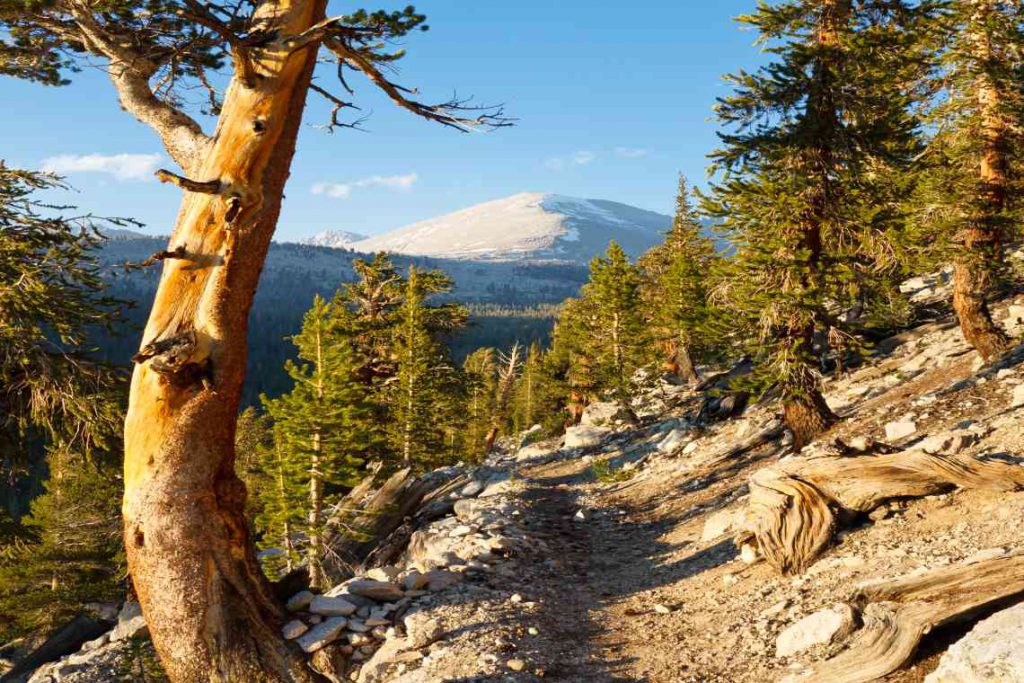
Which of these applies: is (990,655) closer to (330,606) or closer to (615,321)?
(330,606)

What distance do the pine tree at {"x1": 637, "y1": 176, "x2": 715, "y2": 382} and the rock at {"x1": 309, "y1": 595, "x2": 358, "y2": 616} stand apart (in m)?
21.7

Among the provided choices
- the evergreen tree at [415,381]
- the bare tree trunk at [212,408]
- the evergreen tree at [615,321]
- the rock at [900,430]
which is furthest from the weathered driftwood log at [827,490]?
the evergreen tree at [615,321]

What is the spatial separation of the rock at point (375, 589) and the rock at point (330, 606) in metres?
0.50

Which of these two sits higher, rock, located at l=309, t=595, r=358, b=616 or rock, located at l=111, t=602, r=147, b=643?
rock, located at l=309, t=595, r=358, b=616

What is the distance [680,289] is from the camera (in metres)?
32.7

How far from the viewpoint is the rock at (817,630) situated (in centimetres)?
514

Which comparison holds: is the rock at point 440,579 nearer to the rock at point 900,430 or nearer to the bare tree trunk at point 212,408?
the bare tree trunk at point 212,408

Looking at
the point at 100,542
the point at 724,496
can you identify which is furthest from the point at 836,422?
the point at 100,542

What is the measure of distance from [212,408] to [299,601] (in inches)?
87.1

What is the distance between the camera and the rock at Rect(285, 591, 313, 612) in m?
5.85

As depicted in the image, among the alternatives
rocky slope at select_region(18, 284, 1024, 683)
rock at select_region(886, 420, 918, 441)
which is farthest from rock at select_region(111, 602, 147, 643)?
rock at select_region(886, 420, 918, 441)

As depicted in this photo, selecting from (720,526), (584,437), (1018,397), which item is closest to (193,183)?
(720,526)

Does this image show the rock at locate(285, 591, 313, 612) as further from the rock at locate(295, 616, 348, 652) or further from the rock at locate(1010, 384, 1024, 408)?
the rock at locate(1010, 384, 1024, 408)

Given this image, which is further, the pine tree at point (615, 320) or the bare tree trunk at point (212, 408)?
the pine tree at point (615, 320)
